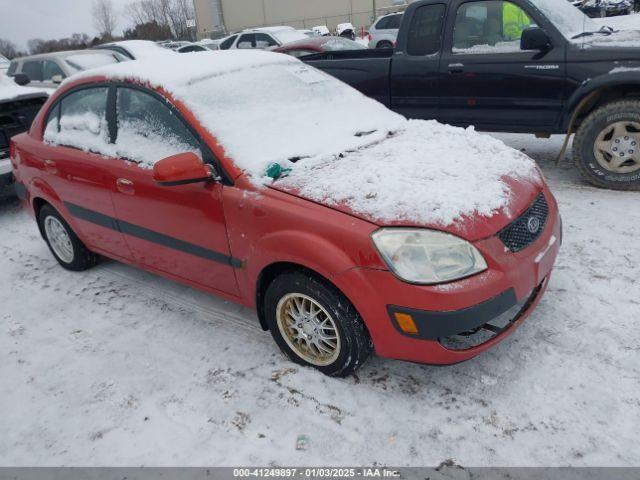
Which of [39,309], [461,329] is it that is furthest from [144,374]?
[461,329]

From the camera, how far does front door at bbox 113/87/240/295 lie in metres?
2.96

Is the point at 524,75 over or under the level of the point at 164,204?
over

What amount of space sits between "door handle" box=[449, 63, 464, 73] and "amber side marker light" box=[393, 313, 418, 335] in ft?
12.6

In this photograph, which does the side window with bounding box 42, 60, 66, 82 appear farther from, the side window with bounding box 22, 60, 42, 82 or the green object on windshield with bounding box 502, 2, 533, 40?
the green object on windshield with bounding box 502, 2, 533, 40

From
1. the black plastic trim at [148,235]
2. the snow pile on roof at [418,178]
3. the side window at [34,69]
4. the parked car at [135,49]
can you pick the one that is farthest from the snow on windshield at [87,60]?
the snow pile on roof at [418,178]

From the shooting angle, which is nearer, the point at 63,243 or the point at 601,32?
the point at 63,243

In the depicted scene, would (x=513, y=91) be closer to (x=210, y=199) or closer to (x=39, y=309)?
(x=210, y=199)

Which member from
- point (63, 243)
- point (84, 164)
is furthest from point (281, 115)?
point (63, 243)

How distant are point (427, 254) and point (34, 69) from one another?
9.99 m

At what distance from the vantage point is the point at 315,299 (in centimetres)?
260

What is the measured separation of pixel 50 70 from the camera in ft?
30.9

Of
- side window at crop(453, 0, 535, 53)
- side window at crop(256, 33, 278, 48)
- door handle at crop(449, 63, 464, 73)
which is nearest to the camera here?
side window at crop(453, 0, 535, 53)

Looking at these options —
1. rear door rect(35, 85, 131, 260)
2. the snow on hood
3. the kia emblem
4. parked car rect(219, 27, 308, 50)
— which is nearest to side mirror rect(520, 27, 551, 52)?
the snow on hood

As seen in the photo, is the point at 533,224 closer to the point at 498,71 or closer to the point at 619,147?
the point at 619,147
